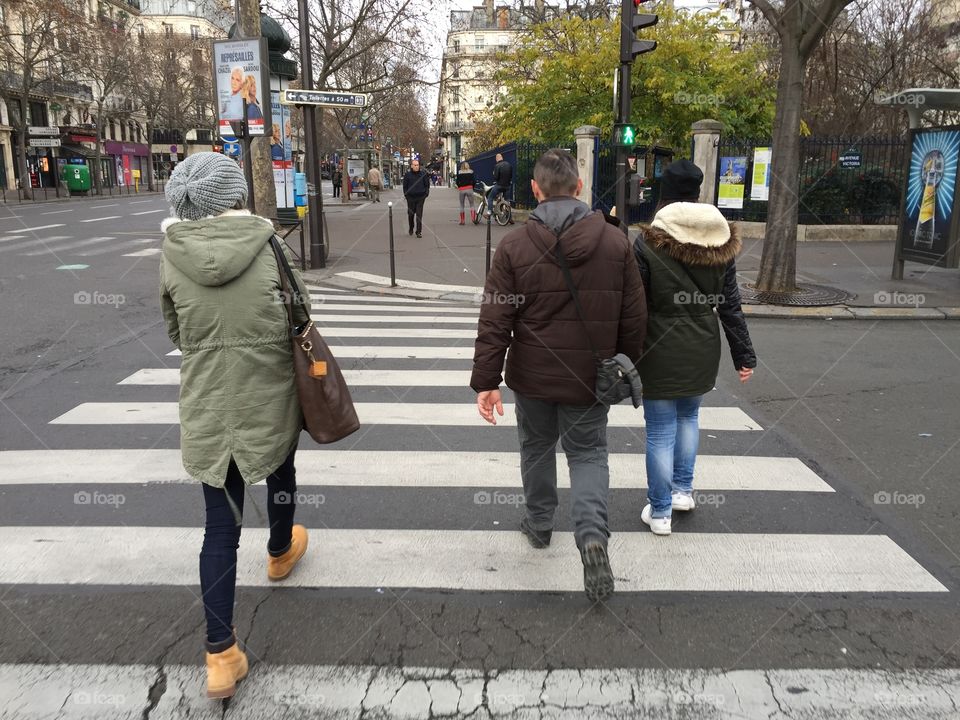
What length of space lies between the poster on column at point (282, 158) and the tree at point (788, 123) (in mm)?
12945

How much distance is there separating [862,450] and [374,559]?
3529 mm

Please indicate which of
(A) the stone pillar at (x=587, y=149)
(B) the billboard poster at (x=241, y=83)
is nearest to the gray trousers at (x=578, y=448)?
(B) the billboard poster at (x=241, y=83)

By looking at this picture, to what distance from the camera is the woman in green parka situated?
2.72 m

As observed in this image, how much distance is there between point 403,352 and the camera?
8039mm

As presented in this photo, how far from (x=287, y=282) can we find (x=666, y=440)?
6.73ft

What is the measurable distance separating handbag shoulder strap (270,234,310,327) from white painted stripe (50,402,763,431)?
9.45ft

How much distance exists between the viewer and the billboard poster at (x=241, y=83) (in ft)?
44.9

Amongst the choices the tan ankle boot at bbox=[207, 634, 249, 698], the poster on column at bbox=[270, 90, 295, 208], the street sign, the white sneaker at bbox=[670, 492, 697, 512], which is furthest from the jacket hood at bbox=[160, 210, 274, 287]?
the poster on column at bbox=[270, 90, 295, 208]

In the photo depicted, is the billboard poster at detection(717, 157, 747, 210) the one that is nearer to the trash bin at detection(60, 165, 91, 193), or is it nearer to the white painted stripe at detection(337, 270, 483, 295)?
the white painted stripe at detection(337, 270, 483, 295)

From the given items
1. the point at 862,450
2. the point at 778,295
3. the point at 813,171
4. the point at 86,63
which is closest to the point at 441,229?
the point at 813,171

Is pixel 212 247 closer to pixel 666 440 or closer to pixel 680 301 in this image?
pixel 680 301

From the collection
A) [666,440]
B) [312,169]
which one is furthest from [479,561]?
[312,169]

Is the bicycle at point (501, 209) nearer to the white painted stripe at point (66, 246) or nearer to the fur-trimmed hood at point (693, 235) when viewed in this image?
the white painted stripe at point (66, 246)

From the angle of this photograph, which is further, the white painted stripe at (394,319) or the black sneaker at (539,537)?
the white painted stripe at (394,319)
